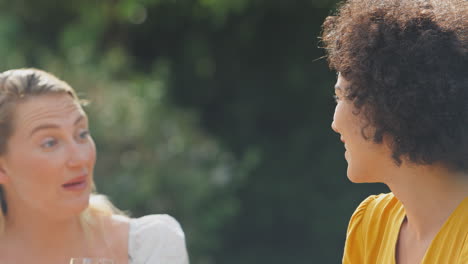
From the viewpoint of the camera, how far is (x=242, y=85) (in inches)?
251

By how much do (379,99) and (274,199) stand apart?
455 centimetres

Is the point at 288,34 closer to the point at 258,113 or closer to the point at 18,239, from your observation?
the point at 258,113

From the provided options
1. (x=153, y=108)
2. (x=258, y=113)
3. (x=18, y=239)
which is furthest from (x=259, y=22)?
(x=18, y=239)

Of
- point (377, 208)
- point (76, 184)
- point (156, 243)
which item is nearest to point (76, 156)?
point (76, 184)

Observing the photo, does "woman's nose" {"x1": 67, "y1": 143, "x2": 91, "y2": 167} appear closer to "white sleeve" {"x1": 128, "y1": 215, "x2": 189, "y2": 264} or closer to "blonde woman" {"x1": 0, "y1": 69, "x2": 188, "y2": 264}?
"blonde woman" {"x1": 0, "y1": 69, "x2": 188, "y2": 264}

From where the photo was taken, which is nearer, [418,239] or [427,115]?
[427,115]

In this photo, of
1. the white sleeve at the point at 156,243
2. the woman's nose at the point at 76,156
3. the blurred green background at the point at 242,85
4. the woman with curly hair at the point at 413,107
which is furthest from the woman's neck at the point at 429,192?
the blurred green background at the point at 242,85

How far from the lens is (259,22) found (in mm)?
6051

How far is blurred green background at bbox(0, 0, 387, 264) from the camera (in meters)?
5.63

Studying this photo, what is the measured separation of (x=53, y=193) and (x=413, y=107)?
148cm

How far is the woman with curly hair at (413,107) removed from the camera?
1770 millimetres

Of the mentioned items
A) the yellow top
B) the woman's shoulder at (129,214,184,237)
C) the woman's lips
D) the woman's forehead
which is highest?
the woman's forehead

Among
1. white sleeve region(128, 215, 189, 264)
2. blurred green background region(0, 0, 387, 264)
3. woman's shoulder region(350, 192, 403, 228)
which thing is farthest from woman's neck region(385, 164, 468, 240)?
blurred green background region(0, 0, 387, 264)

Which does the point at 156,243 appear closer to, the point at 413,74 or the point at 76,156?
the point at 76,156
